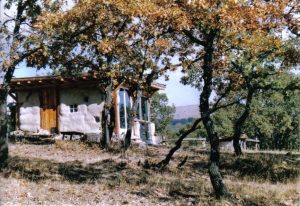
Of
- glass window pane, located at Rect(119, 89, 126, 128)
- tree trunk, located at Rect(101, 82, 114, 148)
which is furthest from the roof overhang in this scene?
tree trunk, located at Rect(101, 82, 114, 148)

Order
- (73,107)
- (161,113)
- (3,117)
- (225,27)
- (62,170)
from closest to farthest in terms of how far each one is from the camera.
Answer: (225,27)
(3,117)
(62,170)
(73,107)
(161,113)

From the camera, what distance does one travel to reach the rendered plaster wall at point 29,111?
31.6 m

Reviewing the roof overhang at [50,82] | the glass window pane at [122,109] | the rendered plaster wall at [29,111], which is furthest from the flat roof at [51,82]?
the glass window pane at [122,109]

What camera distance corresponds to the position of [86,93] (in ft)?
102

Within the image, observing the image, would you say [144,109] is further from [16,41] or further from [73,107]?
[16,41]

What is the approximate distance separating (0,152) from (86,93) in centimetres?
1426

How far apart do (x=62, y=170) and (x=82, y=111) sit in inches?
546

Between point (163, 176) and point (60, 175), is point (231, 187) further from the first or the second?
point (60, 175)

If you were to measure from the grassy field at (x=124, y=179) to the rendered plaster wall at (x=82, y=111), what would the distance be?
21.4 feet

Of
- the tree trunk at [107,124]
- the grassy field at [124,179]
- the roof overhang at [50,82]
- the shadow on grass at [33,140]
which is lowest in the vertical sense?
the grassy field at [124,179]

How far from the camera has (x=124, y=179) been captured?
52.6 ft

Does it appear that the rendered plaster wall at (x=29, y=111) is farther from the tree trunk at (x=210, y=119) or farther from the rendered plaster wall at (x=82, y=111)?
the tree trunk at (x=210, y=119)

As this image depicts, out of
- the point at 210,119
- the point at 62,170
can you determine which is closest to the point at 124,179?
the point at 62,170

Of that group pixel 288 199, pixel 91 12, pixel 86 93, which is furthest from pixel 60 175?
pixel 86 93
